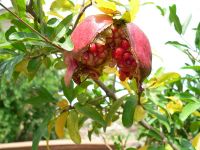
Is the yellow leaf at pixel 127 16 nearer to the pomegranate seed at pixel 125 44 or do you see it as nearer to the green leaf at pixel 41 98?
the pomegranate seed at pixel 125 44

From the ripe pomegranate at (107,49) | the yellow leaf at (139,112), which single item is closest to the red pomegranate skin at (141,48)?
the ripe pomegranate at (107,49)

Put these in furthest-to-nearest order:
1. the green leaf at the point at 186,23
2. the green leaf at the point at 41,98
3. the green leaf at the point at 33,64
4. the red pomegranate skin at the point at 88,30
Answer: the green leaf at the point at 186,23 < the green leaf at the point at 41,98 < the green leaf at the point at 33,64 < the red pomegranate skin at the point at 88,30

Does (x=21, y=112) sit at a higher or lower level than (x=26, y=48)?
lower

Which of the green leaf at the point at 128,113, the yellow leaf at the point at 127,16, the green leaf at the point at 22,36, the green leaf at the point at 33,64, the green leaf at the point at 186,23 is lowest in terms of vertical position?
the green leaf at the point at 128,113

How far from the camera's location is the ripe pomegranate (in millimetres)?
Result: 507

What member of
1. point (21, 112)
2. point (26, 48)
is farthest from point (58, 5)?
point (21, 112)

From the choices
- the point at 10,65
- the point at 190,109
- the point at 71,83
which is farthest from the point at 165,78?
the point at 10,65

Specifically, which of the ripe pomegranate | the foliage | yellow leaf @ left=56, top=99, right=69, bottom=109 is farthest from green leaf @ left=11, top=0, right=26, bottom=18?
yellow leaf @ left=56, top=99, right=69, bottom=109

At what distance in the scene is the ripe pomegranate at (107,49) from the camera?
51 cm

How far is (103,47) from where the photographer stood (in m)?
0.55

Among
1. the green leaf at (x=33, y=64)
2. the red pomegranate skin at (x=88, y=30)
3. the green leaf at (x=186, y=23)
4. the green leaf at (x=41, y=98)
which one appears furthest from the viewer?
the green leaf at (x=186, y=23)

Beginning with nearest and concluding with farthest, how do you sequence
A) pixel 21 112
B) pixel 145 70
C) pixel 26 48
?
pixel 145 70, pixel 26 48, pixel 21 112

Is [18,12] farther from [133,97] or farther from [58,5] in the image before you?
[133,97]

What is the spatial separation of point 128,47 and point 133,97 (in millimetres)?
217
